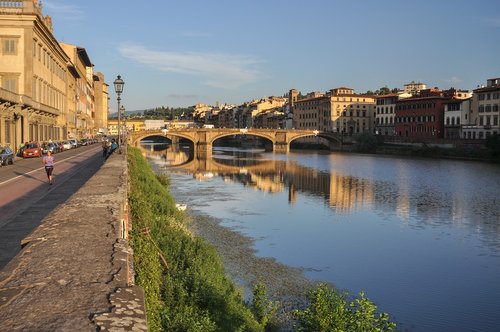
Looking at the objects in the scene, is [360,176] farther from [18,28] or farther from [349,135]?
[349,135]

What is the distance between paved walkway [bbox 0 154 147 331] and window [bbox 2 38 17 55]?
48.3 meters

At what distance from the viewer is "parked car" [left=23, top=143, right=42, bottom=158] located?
4425 centimetres

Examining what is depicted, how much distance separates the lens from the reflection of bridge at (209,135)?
341 ft

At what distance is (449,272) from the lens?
1906 centimetres

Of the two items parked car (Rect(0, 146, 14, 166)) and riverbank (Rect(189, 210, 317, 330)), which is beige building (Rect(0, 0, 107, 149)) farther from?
riverbank (Rect(189, 210, 317, 330))

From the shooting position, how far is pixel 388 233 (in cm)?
2594

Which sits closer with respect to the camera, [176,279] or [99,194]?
[176,279]

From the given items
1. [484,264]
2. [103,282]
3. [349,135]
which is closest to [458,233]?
[484,264]

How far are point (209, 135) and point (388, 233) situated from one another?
83.8 m

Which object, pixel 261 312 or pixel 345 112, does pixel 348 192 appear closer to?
pixel 261 312

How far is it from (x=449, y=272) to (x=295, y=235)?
799cm

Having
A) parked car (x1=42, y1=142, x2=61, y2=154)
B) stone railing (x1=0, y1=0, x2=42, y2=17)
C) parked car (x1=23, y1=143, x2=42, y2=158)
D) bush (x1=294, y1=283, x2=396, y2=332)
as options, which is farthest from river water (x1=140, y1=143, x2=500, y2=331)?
stone railing (x1=0, y1=0, x2=42, y2=17)

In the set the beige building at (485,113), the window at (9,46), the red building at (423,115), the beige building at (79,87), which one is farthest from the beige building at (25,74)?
the beige building at (485,113)

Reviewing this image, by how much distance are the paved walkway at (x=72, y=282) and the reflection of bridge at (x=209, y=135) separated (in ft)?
293
